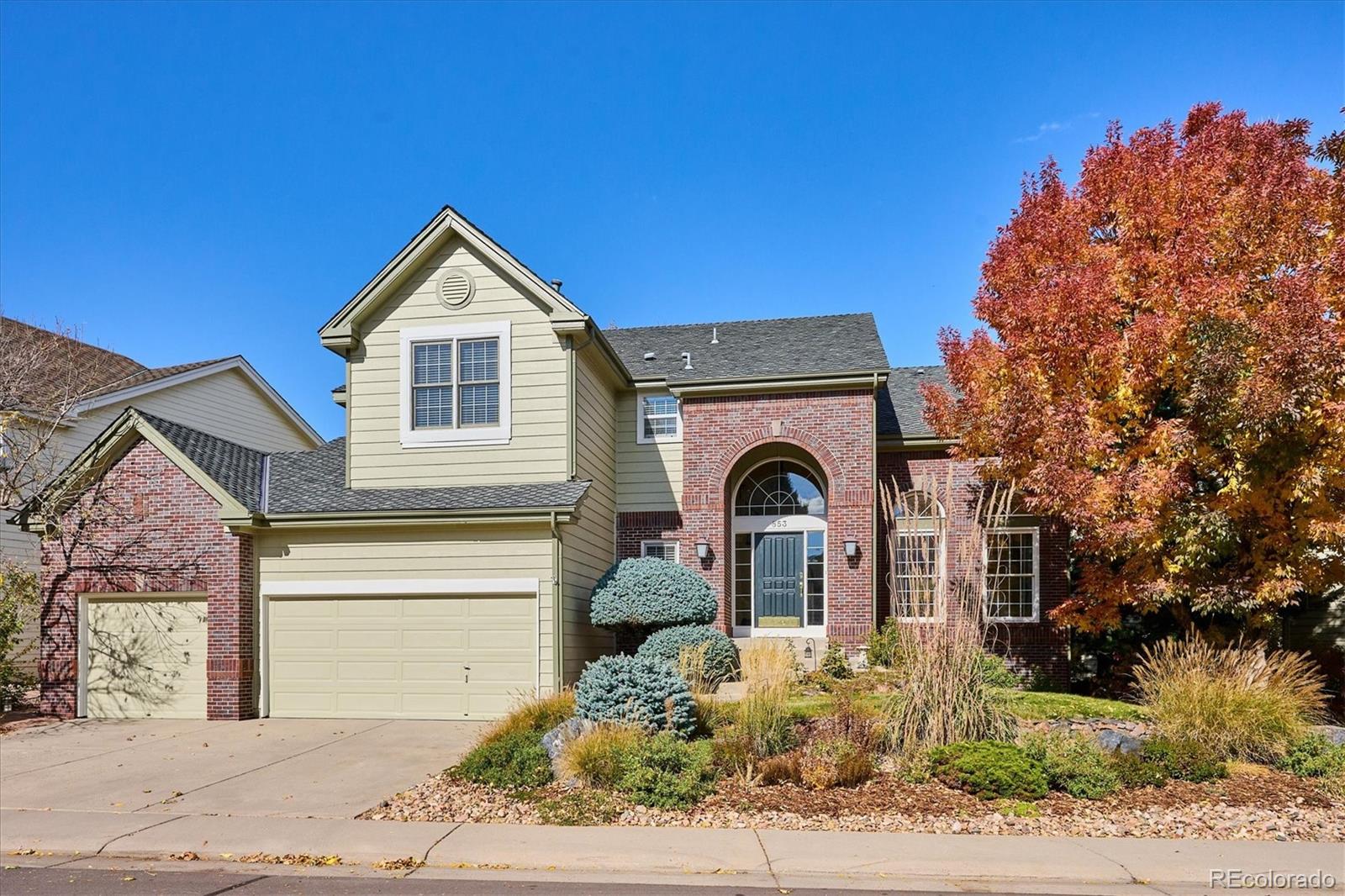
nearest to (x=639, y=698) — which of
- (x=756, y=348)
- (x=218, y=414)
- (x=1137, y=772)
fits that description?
(x=1137, y=772)

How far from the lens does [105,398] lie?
66.1 feet

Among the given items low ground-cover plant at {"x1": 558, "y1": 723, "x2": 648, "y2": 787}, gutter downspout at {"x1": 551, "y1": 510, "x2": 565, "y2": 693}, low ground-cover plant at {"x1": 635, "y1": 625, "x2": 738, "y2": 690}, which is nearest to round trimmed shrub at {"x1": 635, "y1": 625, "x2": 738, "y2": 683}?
low ground-cover plant at {"x1": 635, "y1": 625, "x2": 738, "y2": 690}

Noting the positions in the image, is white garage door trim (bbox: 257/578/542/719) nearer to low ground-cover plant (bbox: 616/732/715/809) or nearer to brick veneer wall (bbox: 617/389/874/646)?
brick veneer wall (bbox: 617/389/874/646)

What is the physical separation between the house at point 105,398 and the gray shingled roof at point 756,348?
10.4 metres

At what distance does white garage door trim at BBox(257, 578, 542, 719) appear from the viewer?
566 inches

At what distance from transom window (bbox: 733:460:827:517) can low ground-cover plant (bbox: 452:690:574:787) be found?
26.9 ft

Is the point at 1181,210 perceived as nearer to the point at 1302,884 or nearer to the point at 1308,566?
the point at 1308,566

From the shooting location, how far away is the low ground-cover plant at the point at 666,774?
8.69m

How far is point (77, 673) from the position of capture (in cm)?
1496

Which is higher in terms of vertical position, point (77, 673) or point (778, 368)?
point (778, 368)

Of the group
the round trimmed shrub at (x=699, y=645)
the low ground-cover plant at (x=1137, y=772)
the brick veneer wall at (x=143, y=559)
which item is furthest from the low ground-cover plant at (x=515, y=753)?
the brick veneer wall at (x=143, y=559)

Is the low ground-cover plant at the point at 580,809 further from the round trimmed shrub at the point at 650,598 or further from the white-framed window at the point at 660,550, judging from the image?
the white-framed window at the point at 660,550

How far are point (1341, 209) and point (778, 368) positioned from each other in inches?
352

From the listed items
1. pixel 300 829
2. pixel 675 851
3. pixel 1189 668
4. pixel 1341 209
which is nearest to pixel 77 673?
pixel 300 829
